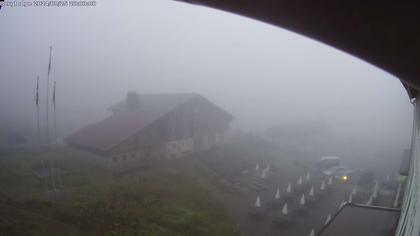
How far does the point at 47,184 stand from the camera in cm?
1584

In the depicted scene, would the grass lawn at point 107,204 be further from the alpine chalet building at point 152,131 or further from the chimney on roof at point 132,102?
the chimney on roof at point 132,102

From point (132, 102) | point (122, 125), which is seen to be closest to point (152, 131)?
point (122, 125)

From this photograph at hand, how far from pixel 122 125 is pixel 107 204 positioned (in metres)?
10.5

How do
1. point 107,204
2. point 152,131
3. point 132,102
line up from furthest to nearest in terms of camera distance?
point 132,102
point 152,131
point 107,204

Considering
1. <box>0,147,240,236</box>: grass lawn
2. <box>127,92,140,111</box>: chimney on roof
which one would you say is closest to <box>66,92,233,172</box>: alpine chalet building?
<box>127,92,140,111</box>: chimney on roof

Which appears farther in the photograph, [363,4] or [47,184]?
[47,184]

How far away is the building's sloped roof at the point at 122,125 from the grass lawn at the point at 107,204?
6.44 ft

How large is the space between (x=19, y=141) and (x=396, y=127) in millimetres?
60380

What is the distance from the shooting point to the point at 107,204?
13.4 m

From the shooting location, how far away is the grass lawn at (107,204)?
11125 mm

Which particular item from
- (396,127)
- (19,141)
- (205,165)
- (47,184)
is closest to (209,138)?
(205,165)

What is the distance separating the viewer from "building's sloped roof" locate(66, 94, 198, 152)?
795 inches

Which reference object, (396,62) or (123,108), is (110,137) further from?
(396,62)

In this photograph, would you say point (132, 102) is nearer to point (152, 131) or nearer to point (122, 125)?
point (122, 125)
